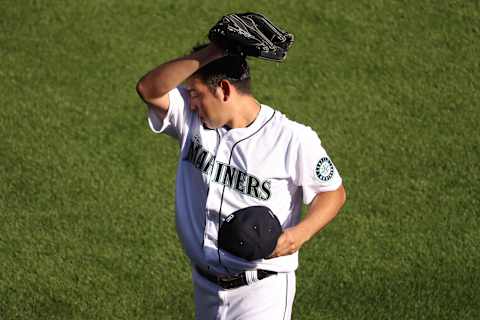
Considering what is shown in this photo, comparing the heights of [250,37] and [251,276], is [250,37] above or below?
above

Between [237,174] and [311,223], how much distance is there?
44cm

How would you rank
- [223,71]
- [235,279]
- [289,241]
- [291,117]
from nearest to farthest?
[289,241] → [223,71] → [235,279] → [291,117]

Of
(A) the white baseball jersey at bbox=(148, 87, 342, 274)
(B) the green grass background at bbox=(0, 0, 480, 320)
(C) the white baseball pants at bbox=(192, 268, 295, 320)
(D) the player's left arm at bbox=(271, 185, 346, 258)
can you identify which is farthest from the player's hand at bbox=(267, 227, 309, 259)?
(B) the green grass background at bbox=(0, 0, 480, 320)

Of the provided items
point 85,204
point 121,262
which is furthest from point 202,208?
point 85,204

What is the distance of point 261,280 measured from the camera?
16.0 feet

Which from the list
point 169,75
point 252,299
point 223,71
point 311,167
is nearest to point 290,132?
point 311,167

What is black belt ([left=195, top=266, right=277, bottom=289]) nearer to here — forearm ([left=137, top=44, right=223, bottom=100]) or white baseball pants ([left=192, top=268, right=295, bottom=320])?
white baseball pants ([left=192, top=268, right=295, bottom=320])

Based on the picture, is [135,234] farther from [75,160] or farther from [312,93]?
[312,93]

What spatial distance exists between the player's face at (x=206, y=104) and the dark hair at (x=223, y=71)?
0.03 meters

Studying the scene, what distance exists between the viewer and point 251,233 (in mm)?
4422

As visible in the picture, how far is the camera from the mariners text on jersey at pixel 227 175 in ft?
15.4

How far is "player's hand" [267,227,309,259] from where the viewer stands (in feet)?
14.8

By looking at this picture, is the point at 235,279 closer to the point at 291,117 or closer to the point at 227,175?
the point at 227,175

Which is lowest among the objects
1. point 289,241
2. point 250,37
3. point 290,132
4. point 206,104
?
point 289,241
